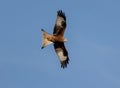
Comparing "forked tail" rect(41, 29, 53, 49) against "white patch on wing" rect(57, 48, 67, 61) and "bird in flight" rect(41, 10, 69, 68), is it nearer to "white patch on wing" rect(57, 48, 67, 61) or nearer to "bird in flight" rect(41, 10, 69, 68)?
"bird in flight" rect(41, 10, 69, 68)

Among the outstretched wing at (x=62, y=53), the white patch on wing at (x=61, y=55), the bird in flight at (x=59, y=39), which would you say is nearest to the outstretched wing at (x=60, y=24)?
the bird in flight at (x=59, y=39)

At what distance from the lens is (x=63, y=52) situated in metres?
20.1

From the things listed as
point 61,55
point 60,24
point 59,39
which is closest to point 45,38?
point 59,39

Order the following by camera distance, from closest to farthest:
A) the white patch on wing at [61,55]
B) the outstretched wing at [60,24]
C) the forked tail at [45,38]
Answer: the forked tail at [45,38], the outstretched wing at [60,24], the white patch on wing at [61,55]

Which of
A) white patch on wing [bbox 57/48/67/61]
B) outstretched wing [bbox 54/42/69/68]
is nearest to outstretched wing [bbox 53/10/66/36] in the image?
outstretched wing [bbox 54/42/69/68]

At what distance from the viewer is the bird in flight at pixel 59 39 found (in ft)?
61.6

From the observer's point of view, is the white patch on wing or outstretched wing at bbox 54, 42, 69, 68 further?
the white patch on wing

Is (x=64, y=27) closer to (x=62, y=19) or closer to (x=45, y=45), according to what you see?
(x=62, y=19)

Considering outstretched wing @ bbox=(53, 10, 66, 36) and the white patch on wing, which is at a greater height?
outstretched wing @ bbox=(53, 10, 66, 36)

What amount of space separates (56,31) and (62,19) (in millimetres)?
1001

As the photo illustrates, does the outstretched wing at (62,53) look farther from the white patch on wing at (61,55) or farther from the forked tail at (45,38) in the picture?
the forked tail at (45,38)

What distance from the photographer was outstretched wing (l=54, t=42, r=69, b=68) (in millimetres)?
19797

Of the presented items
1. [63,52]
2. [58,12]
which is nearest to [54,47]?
[63,52]

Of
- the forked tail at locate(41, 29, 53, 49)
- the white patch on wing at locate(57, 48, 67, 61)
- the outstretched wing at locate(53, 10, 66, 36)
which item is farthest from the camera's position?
the white patch on wing at locate(57, 48, 67, 61)
